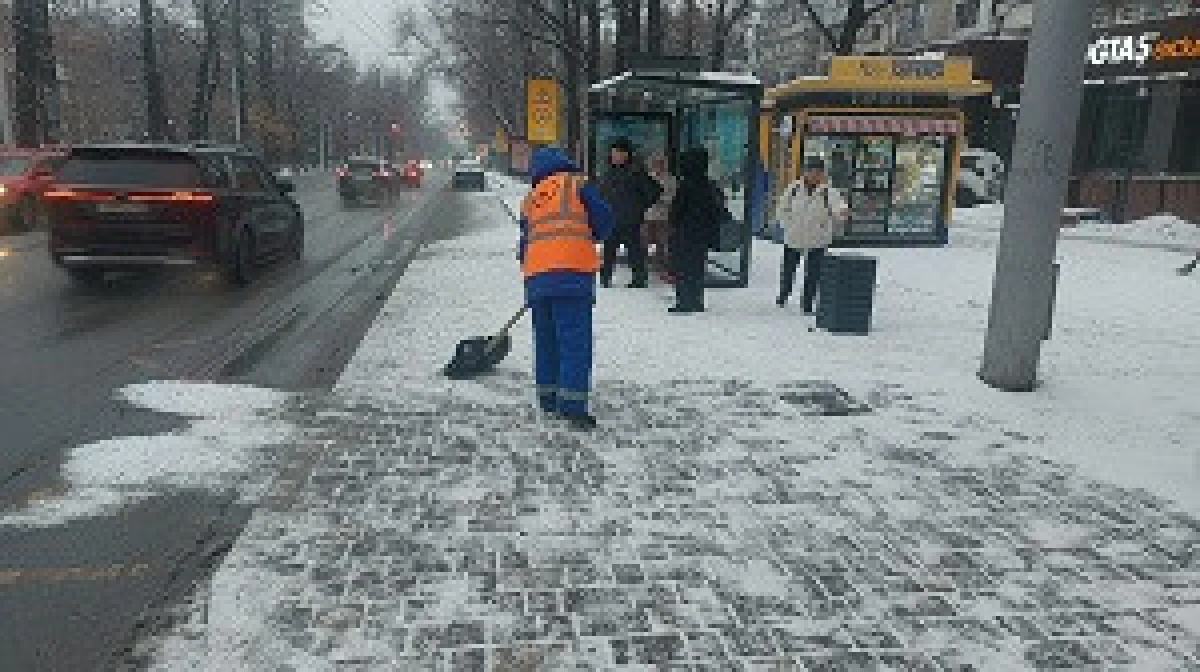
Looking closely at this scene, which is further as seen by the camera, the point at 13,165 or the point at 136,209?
the point at 13,165

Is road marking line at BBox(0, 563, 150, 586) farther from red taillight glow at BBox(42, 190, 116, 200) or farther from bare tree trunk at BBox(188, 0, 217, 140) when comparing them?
bare tree trunk at BBox(188, 0, 217, 140)

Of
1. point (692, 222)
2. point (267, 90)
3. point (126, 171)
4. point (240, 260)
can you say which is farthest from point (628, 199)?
point (267, 90)

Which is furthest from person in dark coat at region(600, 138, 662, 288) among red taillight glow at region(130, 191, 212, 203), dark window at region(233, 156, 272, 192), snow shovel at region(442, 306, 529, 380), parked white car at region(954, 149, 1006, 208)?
parked white car at region(954, 149, 1006, 208)

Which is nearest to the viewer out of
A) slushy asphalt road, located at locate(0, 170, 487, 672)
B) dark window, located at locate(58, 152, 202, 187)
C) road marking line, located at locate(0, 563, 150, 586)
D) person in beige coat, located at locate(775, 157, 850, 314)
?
slushy asphalt road, located at locate(0, 170, 487, 672)

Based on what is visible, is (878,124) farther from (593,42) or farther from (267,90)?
(267,90)

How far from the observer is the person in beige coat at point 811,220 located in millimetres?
9883

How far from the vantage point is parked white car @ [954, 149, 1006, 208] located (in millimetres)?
31312

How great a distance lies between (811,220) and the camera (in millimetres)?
9891

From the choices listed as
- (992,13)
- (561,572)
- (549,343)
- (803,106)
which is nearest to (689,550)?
(561,572)

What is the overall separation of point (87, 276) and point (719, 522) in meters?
10.2

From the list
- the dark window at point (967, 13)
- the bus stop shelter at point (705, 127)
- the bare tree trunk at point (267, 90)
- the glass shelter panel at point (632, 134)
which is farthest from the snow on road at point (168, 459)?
the bare tree trunk at point (267, 90)

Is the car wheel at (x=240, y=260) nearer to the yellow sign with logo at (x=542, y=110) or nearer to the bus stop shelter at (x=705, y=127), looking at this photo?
the bus stop shelter at (x=705, y=127)

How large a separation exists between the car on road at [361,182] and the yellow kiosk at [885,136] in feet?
64.7

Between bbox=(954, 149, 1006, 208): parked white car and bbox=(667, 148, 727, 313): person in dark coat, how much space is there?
2450 centimetres
